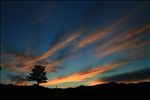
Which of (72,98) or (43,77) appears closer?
(72,98)

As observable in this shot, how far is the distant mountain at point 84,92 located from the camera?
45.7 meters

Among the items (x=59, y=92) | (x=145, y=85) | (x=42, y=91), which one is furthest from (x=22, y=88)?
(x=145, y=85)

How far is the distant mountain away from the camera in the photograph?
150 feet

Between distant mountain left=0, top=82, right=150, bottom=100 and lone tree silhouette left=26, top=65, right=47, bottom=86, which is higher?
lone tree silhouette left=26, top=65, right=47, bottom=86

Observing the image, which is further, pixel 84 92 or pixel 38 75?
pixel 38 75

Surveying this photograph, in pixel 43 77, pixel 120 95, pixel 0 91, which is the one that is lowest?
pixel 120 95

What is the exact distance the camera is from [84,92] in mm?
49469

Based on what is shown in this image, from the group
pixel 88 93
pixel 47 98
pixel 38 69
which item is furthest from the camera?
pixel 38 69

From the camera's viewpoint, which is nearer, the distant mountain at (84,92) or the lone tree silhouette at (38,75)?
the distant mountain at (84,92)

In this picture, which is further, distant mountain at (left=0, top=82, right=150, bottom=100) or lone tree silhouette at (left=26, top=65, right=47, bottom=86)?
lone tree silhouette at (left=26, top=65, right=47, bottom=86)

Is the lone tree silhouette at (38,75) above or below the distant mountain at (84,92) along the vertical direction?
above

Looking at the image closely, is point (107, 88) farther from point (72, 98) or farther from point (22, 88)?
point (22, 88)

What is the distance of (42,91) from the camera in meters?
49.3

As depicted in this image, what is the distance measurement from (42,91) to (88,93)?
9.45 meters
